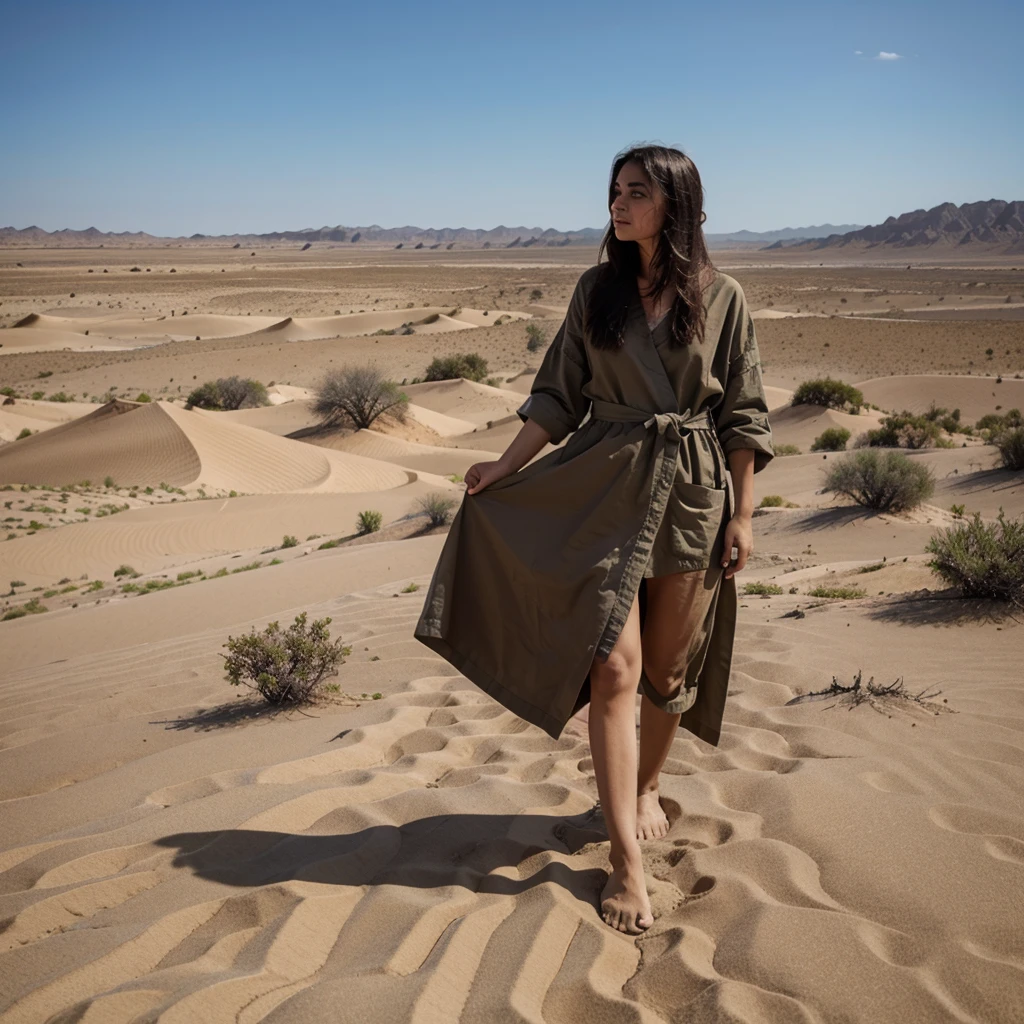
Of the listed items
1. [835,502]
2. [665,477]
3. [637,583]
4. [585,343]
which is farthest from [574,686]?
[835,502]

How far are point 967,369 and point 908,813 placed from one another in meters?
29.7

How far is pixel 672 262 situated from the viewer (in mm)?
2582

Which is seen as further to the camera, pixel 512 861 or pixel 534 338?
pixel 534 338

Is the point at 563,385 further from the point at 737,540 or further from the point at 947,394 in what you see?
the point at 947,394

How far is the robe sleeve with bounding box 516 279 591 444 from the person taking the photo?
2.76m

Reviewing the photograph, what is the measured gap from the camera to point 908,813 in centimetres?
273

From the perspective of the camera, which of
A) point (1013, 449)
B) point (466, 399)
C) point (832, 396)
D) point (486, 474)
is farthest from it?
point (466, 399)

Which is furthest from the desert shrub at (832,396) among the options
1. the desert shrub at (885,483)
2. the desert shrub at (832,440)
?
the desert shrub at (885,483)

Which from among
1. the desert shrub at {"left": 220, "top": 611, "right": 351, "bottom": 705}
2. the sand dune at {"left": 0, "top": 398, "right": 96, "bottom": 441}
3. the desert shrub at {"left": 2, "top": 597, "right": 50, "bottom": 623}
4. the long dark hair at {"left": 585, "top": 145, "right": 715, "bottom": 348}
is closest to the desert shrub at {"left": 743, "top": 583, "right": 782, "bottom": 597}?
the desert shrub at {"left": 220, "top": 611, "right": 351, "bottom": 705}

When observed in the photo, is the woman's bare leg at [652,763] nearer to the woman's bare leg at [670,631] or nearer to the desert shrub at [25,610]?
the woman's bare leg at [670,631]

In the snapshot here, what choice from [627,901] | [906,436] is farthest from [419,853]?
[906,436]

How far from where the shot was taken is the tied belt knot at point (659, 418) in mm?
2535

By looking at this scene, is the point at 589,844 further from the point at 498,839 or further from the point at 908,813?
the point at 908,813

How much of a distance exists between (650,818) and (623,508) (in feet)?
3.21
